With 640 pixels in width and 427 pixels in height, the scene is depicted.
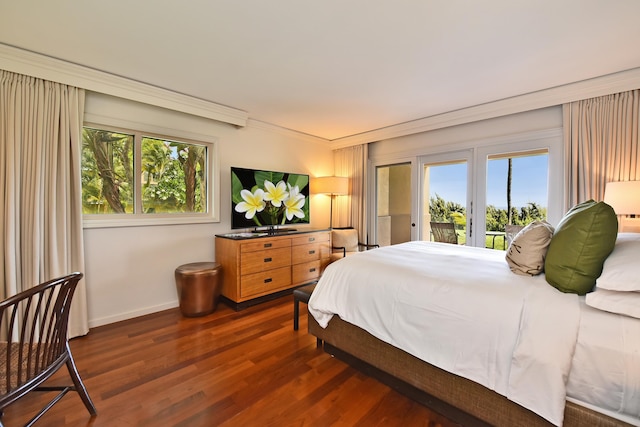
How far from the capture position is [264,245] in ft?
11.0

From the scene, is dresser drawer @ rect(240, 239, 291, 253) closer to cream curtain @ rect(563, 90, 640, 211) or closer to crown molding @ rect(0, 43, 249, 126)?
crown molding @ rect(0, 43, 249, 126)

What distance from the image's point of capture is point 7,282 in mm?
2162

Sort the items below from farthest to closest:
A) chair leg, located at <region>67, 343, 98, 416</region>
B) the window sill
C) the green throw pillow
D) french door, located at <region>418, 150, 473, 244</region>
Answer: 1. french door, located at <region>418, 150, 473, 244</region>
2. the window sill
3. chair leg, located at <region>67, 343, 98, 416</region>
4. the green throw pillow

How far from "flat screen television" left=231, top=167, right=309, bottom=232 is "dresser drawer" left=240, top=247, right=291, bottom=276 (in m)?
0.38

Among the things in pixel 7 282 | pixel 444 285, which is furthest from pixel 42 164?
pixel 444 285

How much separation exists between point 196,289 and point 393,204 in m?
3.28

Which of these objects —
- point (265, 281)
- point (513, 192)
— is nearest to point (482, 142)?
point (513, 192)

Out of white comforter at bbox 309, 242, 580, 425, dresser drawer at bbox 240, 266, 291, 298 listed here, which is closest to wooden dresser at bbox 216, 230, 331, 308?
dresser drawer at bbox 240, 266, 291, 298

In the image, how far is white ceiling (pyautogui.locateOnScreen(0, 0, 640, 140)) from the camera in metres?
1.73

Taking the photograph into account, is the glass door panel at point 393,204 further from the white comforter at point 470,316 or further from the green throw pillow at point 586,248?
the green throw pillow at point 586,248

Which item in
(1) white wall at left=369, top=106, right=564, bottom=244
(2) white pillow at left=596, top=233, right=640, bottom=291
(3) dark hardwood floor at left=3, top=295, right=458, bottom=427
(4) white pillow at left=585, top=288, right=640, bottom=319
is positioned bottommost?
(3) dark hardwood floor at left=3, top=295, right=458, bottom=427

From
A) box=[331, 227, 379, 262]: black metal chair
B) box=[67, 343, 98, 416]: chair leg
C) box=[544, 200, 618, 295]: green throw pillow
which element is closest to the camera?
box=[544, 200, 618, 295]: green throw pillow

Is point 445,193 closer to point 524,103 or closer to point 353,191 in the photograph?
point 524,103

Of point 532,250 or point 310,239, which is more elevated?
point 532,250
